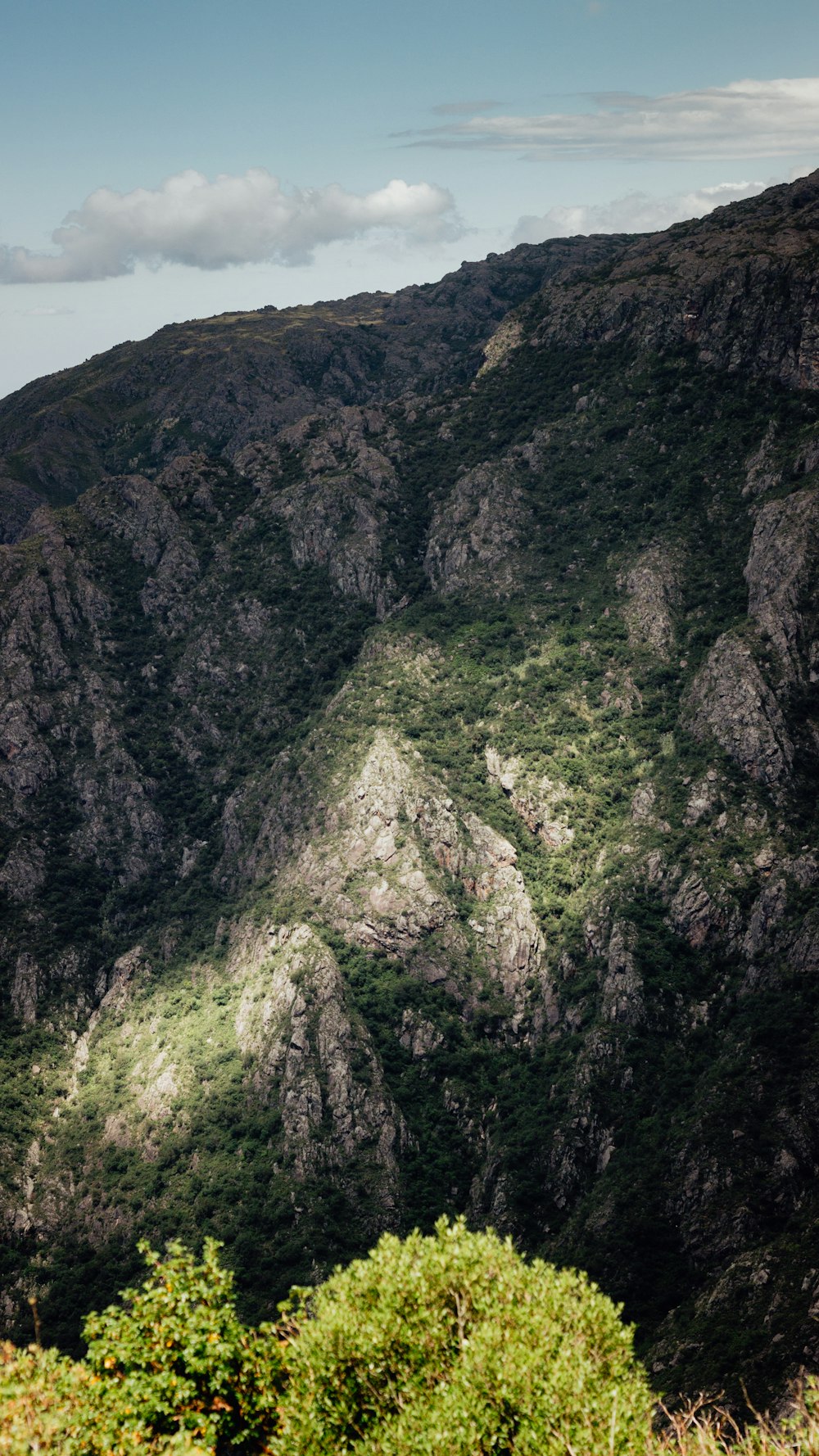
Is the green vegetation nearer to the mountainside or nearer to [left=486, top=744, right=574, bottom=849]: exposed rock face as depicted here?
the mountainside

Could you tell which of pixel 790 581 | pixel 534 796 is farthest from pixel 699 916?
pixel 790 581

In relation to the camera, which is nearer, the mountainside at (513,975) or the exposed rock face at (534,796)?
the mountainside at (513,975)

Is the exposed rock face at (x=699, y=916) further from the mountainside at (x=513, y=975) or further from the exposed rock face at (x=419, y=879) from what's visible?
the exposed rock face at (x=419, y=879)

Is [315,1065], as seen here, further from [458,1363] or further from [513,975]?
[458,1363]

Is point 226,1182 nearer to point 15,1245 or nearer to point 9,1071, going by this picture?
point 15,1245

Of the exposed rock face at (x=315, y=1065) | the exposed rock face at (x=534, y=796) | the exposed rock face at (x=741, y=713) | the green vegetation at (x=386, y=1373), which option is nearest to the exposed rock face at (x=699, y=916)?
the exposed rock face at (x=741, y=713)

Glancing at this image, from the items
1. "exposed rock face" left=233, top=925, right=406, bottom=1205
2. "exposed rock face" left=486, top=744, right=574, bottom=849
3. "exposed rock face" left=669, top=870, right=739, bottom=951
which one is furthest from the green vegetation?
"exposed rock face" left=486, top=744, right=574, bottom=849
